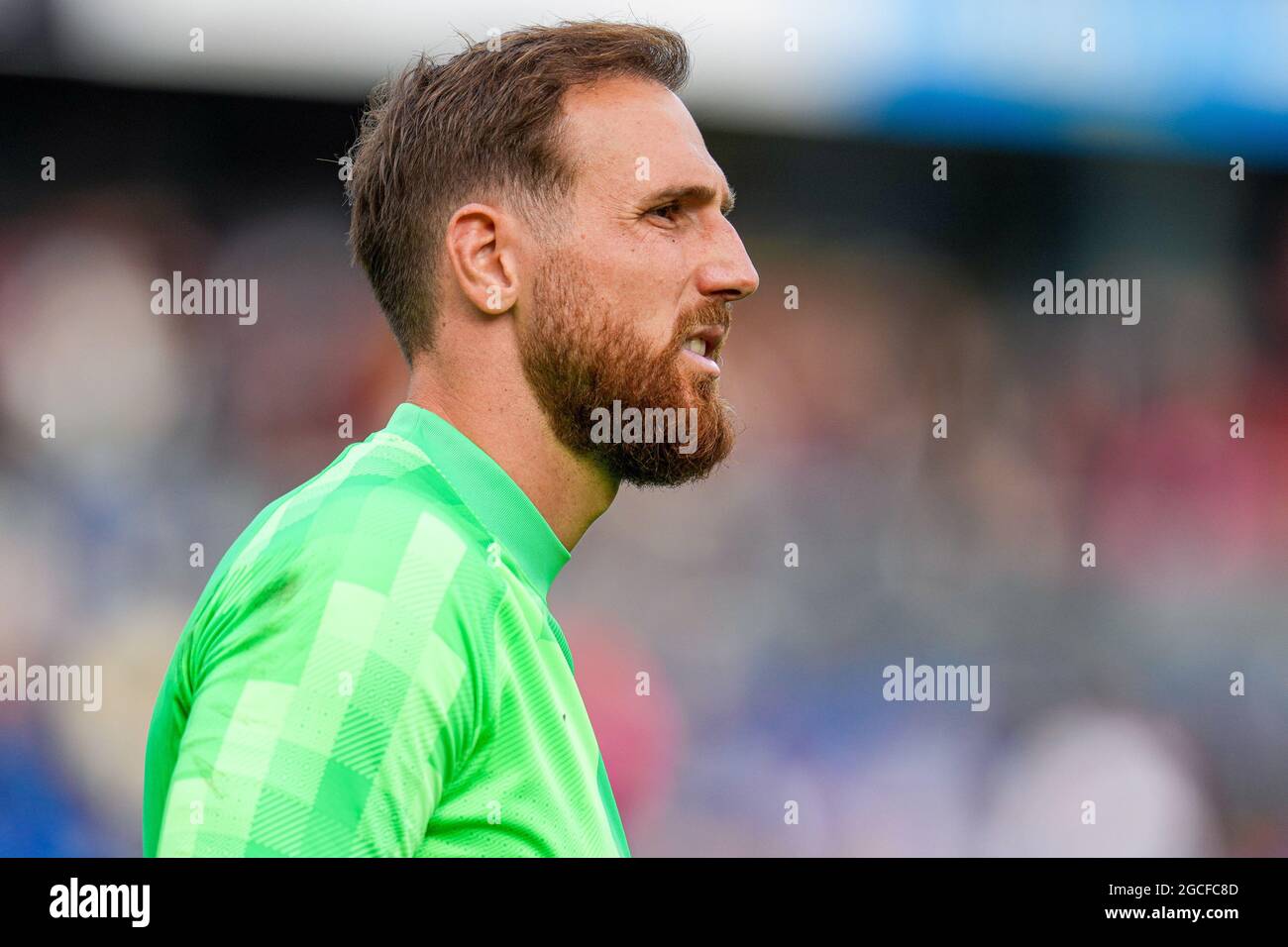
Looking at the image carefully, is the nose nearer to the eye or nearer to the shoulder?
the eye

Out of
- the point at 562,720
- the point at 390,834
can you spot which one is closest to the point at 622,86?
the point at 562,720

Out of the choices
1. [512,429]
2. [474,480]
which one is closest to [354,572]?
[474,480]

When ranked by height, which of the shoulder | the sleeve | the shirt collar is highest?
the shirt collar

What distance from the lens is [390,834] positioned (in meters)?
1.35

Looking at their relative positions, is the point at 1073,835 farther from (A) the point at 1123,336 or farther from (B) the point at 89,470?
(B) the point at 89,470

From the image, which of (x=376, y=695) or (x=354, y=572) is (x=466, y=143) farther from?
(x=376, y=695)

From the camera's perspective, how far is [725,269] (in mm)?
2096

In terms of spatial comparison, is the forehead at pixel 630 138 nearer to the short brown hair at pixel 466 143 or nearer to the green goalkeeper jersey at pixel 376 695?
the short brown hair at pixel 466 143

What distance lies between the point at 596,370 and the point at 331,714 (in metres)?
0.76

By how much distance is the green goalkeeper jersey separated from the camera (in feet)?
4.39

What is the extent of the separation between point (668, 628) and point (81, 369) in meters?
2.56

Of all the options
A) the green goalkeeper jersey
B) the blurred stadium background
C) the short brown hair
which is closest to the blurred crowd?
the blurred stadium background

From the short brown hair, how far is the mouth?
31 centimetres

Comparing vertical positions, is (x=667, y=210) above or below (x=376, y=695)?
above
